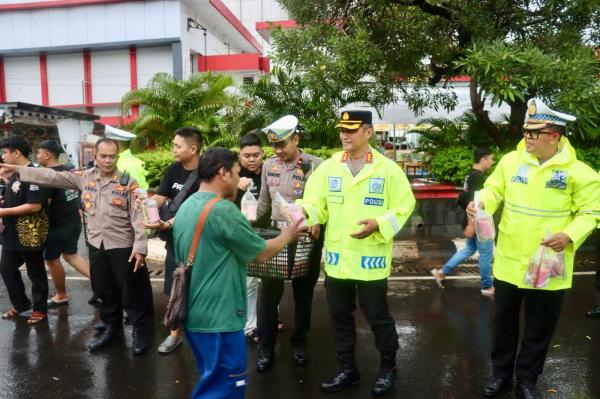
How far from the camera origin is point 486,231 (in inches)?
141

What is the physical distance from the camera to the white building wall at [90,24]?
2389cm

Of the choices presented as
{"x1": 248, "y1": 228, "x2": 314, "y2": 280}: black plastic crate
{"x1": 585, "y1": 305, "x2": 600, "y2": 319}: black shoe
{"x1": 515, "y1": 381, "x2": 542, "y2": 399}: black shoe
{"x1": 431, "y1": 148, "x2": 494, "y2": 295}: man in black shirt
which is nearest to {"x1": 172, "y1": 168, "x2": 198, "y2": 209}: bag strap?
{"x1": 248, "y1": 228, "x2": 314, "y2": 280}: black plastic crate

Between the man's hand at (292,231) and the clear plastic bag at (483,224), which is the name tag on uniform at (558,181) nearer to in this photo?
the clear plastic bag at (483,224)

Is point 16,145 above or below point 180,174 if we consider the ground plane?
above

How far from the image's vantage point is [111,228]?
4508mm

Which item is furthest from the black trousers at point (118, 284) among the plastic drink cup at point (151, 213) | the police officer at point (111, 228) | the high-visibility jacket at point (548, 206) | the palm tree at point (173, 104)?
the palm tree at point (173, 104)

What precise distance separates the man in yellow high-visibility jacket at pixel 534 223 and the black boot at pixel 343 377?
952 millimetres

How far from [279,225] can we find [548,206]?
78.2 inches

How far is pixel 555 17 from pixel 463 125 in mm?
3486

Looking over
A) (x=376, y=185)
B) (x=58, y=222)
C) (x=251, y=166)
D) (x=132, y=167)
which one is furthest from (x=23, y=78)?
(x=376, y=185)

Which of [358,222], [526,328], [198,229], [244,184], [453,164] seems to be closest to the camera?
[198,229]

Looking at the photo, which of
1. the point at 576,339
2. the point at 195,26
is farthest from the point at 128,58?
the point at 576,339

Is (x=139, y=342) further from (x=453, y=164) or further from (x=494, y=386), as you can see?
(x=453, y=164)

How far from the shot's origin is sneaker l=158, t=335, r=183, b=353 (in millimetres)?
4566
